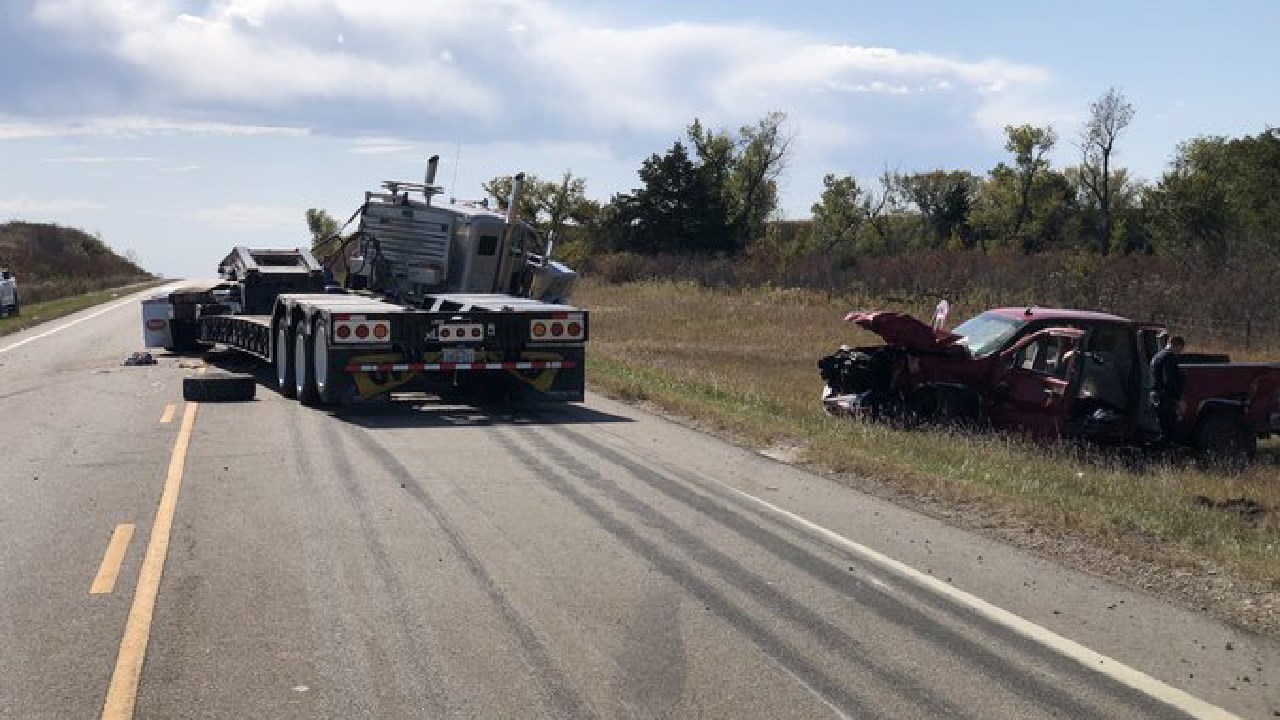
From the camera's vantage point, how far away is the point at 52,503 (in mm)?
10617

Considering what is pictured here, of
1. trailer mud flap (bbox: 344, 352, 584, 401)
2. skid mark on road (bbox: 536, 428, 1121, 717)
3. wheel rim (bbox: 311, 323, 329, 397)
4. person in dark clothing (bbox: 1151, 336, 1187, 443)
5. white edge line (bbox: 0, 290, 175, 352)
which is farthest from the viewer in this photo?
white edge line (bbox: 0, 290, 175, 352)

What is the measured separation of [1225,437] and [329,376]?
35.6 ft

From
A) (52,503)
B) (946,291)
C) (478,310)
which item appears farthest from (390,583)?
(946,291)

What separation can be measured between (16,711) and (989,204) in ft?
299

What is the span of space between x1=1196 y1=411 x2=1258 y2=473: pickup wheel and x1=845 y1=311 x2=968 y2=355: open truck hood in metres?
3.06

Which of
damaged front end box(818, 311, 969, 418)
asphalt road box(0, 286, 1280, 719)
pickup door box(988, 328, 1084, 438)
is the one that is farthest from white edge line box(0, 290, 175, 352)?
pickup door box(988, 328, 1084, 438)

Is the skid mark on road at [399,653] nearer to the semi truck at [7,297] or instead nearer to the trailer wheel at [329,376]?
the trailer wheel at [329,376]

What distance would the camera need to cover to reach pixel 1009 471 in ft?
41.6

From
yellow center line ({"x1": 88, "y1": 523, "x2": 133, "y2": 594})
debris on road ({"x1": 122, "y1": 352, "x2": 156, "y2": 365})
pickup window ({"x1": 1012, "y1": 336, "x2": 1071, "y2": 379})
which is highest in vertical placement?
pickup window ({"x1": 1012, "y1": 336, "x2": 1071, "y2": 379})

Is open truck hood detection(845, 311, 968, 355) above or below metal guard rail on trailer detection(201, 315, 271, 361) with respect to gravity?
above

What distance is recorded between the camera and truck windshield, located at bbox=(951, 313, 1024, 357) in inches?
676

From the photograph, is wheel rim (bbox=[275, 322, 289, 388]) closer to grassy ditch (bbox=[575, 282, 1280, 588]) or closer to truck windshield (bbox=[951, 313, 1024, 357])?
grassy ditch (bbox=[575, 282, 1280, 588])

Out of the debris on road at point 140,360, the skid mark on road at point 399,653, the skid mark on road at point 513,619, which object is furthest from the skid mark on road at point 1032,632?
the debris on road at point 140,360

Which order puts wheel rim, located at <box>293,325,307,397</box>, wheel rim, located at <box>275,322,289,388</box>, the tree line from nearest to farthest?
wheel rim, located at <box>293,325,307,397</box>, wheel rim, located at <box>275,322,289,388</box>, the tree line
